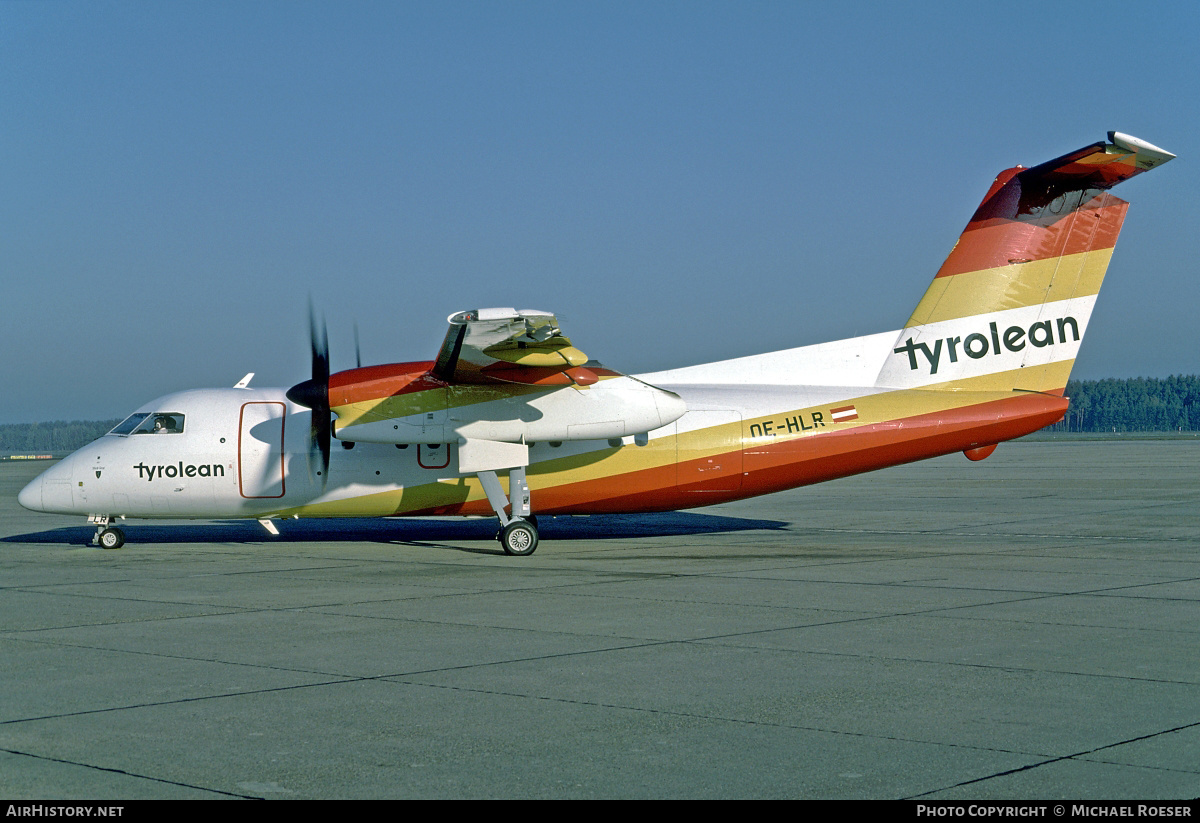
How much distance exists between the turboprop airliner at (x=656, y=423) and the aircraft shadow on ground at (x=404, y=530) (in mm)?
2105

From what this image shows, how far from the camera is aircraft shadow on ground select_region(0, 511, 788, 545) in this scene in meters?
21.7

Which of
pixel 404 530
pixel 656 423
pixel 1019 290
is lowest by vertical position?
pixel 404 530

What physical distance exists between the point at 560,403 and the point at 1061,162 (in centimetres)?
921

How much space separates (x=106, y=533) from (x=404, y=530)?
6.34 m

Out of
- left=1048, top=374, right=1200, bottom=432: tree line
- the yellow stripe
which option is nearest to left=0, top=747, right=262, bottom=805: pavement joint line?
the yellow stripe

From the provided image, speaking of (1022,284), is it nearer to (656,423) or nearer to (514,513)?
(656,423)

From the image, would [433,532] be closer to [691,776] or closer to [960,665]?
[960,665]

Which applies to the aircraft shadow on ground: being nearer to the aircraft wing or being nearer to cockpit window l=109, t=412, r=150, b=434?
cockpit window l=109, t=412, r=150, b=434

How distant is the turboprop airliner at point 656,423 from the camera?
59.8 feet

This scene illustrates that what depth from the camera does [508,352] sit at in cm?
1669

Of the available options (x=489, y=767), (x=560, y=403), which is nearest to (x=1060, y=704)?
(x=489, y=767)

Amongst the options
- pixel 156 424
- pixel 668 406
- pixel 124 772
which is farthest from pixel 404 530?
pixel 124 772

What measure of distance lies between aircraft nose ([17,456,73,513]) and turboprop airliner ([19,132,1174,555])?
25 millimetres

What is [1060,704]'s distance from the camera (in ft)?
24.3
